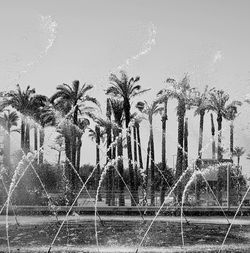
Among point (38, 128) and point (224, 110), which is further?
point (38, 128)

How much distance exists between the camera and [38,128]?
7531 cm

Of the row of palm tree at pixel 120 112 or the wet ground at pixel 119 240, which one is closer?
the wet ground at pixel 119 240

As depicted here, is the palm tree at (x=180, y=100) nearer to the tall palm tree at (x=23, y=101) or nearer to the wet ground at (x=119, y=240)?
the tall palm tree at (x=23, y=101)

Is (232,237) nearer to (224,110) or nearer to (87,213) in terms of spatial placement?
(87,213)

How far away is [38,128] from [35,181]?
73.9 ft

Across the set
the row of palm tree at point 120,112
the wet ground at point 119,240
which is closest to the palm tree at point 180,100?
the row of palm tree at point 120,112

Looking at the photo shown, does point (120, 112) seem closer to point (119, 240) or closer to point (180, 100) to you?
point (180, 100)

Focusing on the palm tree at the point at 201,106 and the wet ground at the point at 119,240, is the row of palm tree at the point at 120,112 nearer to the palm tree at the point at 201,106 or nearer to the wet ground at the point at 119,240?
the palm tree at the point at 201,106

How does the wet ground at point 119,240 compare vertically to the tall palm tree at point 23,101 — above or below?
below

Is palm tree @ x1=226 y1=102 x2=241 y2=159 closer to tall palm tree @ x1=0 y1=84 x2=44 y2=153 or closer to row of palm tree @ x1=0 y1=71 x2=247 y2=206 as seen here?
row of palm tree @ x1=0 y1=71 x2=247 y2=206

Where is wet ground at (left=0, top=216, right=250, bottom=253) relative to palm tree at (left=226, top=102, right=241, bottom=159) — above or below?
below

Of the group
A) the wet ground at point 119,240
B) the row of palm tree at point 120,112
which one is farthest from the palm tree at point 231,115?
the wet ground at point 119,240

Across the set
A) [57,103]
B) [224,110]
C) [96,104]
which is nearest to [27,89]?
[57,103]

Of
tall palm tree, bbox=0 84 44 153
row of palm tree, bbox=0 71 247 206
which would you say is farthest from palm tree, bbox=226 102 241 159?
tall palm tree, bbox=0 84 44 153
